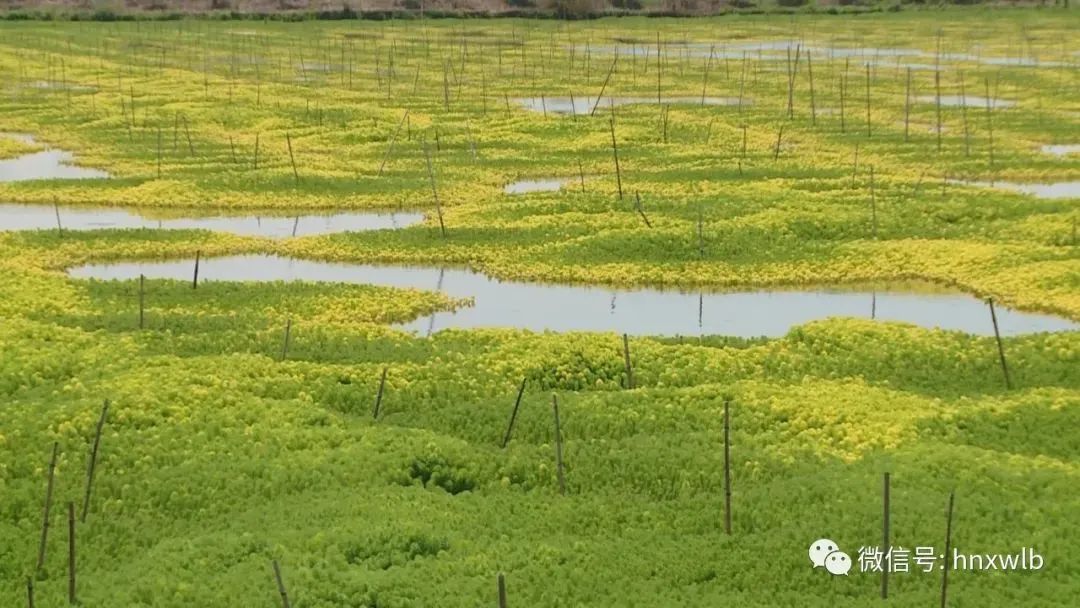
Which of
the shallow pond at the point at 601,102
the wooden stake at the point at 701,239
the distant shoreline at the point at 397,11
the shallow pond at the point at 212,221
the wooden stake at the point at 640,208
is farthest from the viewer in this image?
the distant shoreline at the point at 397,11

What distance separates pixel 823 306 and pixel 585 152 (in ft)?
62.7

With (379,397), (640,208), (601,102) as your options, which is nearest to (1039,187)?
(640,208)

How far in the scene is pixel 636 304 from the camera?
2594cm

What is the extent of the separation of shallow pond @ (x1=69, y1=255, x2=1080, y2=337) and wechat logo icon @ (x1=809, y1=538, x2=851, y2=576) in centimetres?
1021

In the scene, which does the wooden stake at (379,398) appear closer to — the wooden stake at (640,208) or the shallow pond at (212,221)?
the wooden stake at (640,208)

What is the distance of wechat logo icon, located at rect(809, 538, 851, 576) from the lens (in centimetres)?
1311

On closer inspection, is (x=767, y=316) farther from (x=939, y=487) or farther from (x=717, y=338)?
(x=939, y=487)

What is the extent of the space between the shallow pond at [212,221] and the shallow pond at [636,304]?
4.17 metres

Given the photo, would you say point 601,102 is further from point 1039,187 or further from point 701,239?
point 701,239

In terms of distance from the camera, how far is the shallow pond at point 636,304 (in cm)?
2408

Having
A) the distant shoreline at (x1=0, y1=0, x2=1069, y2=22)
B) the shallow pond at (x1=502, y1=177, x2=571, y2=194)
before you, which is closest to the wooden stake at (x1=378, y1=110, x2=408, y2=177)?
the shallow pond at (x1=502, y1=177, x2=571, y2=194)

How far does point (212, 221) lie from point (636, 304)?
1442cm

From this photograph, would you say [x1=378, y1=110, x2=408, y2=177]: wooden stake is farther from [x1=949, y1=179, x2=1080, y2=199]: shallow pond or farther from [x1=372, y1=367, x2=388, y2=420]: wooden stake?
[x1=372, y1=367, x2=388, y2=420]: wooden stake

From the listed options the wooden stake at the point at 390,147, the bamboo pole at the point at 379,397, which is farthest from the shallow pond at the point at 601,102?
the bamboo pole at the point at 379,397
